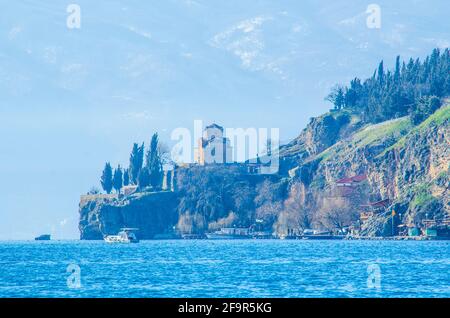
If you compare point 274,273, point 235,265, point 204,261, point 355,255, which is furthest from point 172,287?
point 355,255

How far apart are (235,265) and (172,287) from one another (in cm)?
3232

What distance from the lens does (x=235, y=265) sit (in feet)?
407

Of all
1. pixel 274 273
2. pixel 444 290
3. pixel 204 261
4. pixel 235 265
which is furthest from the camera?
pixel 204 261

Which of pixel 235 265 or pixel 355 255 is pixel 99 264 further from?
pixel 355 255

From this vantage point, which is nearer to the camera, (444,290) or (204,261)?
(444,290)

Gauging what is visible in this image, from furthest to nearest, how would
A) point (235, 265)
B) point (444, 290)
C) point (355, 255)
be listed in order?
point (355, 255) < point (235, 265) < point (444, 290)

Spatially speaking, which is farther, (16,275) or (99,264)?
(99,264)
